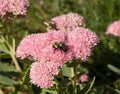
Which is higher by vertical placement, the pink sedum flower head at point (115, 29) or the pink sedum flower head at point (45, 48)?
the pink sedum flower head at point (115, 29)

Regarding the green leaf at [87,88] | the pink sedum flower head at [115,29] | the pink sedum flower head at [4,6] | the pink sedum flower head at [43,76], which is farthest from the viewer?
the pink sedum flower head at [115,29]

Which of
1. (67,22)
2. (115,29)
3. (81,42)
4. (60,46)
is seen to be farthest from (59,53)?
(115,29)

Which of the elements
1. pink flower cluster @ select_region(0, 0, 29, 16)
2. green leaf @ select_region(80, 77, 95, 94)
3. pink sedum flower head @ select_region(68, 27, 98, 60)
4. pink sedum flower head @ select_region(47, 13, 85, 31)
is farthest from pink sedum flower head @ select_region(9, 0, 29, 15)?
green leaf @ select_region(80, 77, 95, 94)

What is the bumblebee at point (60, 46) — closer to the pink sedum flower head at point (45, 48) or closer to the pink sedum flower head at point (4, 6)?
the pink sedum flower head at point (45, 48)

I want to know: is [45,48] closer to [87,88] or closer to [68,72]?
[87,88]

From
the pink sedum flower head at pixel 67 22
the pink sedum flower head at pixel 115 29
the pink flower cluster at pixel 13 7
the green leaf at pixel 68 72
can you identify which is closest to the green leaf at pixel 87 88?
the green leaf at pixel 68 72

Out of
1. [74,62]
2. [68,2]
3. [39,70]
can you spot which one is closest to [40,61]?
[39,70]

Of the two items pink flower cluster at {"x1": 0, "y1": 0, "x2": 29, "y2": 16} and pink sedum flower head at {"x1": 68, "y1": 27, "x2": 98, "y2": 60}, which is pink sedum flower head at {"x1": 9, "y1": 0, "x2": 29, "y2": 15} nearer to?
pink flower cluster at {"x1": 0, "y1": 0, "x2": 29, "y2": 16}

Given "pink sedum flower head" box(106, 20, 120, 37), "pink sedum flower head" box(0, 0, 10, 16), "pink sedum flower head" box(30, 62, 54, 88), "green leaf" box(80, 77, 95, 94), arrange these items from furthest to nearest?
"pink sedum flower head" box(106, 20, 120, 37) → "pink sedum flower head" box(0, 0, 10, 16) → "green leaf" box(80, 77, 95, 94) → "pink sedum flower head" box(30, 62, 54, 88)
